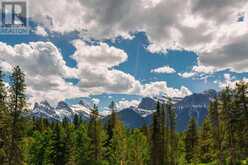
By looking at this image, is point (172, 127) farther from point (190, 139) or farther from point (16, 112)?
point (16, 112)

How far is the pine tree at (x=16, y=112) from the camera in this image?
4212cm

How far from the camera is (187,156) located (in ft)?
298

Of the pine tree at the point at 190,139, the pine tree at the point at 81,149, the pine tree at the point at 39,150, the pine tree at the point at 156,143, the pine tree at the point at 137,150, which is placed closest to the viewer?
the pine tree at the point at 156,143

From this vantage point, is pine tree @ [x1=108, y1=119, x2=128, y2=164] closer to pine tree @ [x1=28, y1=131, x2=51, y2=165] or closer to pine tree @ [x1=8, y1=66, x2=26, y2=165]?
pine tree @ [x1=28, y1=131, x2=51, y2=165]

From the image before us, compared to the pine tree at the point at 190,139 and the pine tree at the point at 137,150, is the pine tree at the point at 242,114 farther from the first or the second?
the pine tree at the point at 190,139

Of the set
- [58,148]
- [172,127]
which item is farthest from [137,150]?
[58,148]

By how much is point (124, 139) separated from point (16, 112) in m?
40.0

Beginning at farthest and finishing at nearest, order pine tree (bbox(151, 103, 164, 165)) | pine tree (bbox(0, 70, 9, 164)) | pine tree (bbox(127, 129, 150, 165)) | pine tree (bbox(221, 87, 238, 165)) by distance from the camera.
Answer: pine tree (bbox(127, 129, 150, 165)) < pine tree (bbox(151, 103, 164, 165)) < pine tree (bbox(221, 87, 238, 165)) < pine tree (bbox(0, 70, 9, 164))

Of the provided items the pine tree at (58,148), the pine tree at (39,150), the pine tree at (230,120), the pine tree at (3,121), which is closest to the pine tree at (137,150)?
the pine tree at (58,148)

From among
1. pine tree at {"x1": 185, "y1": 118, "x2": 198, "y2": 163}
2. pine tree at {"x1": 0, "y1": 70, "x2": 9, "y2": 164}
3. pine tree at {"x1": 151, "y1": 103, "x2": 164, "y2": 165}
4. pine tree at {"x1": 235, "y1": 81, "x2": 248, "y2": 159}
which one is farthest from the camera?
pine tree at {"x1": 185, "y1": 118, "x2": 198, "y2": 163}

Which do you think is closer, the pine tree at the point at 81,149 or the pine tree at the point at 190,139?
the pine tree at the point at 81,149

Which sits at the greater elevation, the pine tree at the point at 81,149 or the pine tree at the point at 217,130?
the pine tree at the point at 217,130

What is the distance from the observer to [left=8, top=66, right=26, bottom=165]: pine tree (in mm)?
42125

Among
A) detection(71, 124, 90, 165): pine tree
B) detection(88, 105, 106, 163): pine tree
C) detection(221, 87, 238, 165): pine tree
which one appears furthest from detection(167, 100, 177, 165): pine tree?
detection(71, 124, 90, 165): pine tree
